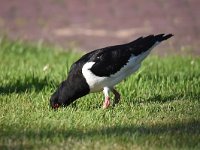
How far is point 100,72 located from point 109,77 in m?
0.14

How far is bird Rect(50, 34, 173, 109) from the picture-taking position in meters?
7.42

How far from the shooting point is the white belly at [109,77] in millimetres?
7414

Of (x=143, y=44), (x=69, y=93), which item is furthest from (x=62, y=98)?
(x=143, y=44)

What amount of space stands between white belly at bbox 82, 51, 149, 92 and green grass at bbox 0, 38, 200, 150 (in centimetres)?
28

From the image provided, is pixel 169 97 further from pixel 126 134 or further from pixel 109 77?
pixel 126 134

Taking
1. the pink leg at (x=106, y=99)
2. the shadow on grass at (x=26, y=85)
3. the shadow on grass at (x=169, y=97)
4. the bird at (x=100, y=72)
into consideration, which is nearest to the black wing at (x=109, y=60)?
the bird at (x=100, y=72)

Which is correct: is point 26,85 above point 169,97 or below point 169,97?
above

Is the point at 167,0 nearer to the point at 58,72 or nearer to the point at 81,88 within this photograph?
the point at 58,72

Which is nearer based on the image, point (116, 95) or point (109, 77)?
point (109, 77)

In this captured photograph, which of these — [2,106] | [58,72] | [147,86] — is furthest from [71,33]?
[2,106]

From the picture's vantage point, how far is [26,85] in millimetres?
8672

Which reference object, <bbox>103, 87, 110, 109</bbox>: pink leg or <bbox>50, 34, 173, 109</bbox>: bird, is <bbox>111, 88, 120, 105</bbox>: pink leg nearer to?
<bbox>50, 34, 173, 109</bbox>: bird

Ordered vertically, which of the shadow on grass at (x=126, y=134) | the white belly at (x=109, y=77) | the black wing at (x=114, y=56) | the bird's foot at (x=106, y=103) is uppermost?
the black wing at (x=114, y=56)

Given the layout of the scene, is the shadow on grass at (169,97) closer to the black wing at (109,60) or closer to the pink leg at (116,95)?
the pink leg at (116,95)
